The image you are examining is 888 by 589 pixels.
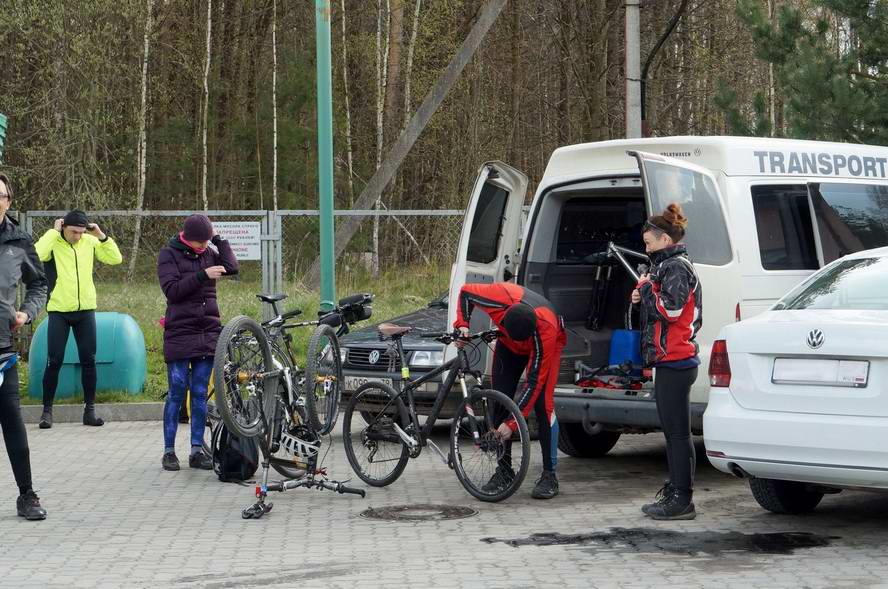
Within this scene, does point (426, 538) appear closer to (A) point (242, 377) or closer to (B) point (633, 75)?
(A) point (242, 377)

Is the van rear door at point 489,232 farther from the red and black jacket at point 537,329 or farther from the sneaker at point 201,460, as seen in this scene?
the sneaker at point 201,460

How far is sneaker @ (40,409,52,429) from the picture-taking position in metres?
13.0

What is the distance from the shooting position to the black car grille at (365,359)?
11.4 meters

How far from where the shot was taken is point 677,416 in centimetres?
807

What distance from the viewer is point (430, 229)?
18.0 m

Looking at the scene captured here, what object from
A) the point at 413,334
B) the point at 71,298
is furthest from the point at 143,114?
the point at 413,334

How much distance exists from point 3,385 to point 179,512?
1329 millimetres

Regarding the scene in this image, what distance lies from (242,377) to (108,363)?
602 centimetres

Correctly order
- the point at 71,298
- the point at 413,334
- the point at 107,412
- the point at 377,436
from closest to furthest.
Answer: the point at 377,436
the point at 413,334
the point at 71,298
the point at 107,412

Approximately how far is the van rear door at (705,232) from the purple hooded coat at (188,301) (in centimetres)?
338

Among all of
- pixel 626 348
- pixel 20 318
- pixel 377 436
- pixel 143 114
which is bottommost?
pixel 377 436

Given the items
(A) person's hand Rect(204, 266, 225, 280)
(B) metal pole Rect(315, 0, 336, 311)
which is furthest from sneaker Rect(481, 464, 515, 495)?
(B) metal pole Rect(315, 0, 336, 311)

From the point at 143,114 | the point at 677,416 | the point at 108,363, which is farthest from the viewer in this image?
the point at 143,114

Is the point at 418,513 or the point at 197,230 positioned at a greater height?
the point at 197,230
